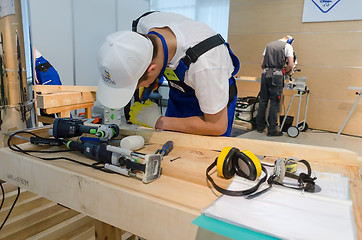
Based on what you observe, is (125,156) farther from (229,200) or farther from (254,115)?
(254,115)

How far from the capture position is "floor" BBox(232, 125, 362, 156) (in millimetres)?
4203

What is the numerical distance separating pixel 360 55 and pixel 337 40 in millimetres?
465

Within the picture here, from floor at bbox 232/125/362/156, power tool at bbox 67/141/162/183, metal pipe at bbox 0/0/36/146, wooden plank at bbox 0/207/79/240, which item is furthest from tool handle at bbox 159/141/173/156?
floor at bbox 232/125/362/156

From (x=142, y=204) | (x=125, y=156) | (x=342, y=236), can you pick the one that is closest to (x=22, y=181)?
(x=125, y=156)

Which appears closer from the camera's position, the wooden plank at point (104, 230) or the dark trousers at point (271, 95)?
the wooden plank at point (104, 230)

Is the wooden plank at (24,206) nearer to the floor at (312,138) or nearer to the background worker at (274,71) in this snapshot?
the floor at (312,138)

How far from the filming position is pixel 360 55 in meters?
4.75

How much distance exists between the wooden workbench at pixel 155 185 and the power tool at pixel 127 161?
0.07 ft

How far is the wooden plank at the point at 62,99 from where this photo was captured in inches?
75.4

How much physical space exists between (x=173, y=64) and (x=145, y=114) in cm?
35

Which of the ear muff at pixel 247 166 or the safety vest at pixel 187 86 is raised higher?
the safety vest at pixel 187 86

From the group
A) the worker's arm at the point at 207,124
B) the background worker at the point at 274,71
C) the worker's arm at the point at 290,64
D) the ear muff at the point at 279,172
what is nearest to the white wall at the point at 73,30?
the background worker at the point at 274,71

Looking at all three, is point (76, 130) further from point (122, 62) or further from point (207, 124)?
point (207, 124)

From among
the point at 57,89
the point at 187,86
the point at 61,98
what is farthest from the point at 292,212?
Result: the point at 57,89
